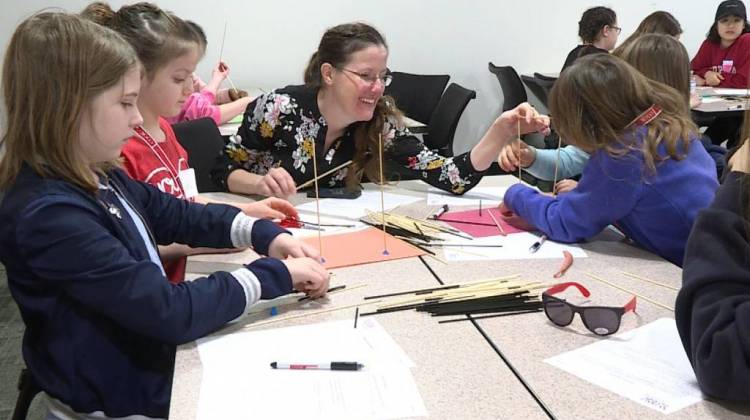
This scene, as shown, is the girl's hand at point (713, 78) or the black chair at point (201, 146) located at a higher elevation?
the girl's hand at point (713, 78)

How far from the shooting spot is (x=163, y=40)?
5.90 feet

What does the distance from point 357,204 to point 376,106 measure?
1.31 feet

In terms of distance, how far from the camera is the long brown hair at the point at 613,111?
177 cm

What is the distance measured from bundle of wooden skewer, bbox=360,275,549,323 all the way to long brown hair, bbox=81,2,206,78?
3.02 feet

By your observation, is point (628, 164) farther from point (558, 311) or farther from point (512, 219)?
point (558, 311)

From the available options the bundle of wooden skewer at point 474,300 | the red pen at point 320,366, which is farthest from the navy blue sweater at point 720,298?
the red pen at point 320,366

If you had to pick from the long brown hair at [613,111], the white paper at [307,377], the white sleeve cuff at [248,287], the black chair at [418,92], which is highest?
the long brown hair at [613,111]

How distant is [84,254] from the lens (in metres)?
1.15

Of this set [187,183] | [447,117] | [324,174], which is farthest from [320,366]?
[447,117]

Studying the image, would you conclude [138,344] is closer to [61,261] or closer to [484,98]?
[61,261]

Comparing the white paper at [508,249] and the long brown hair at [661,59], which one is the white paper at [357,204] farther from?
the long brown hair at [661,59]

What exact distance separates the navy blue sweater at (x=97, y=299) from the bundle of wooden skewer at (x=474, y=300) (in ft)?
0.92

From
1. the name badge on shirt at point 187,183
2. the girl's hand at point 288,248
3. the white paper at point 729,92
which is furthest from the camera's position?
the white paper at point 729,92

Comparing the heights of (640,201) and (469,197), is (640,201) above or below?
above
